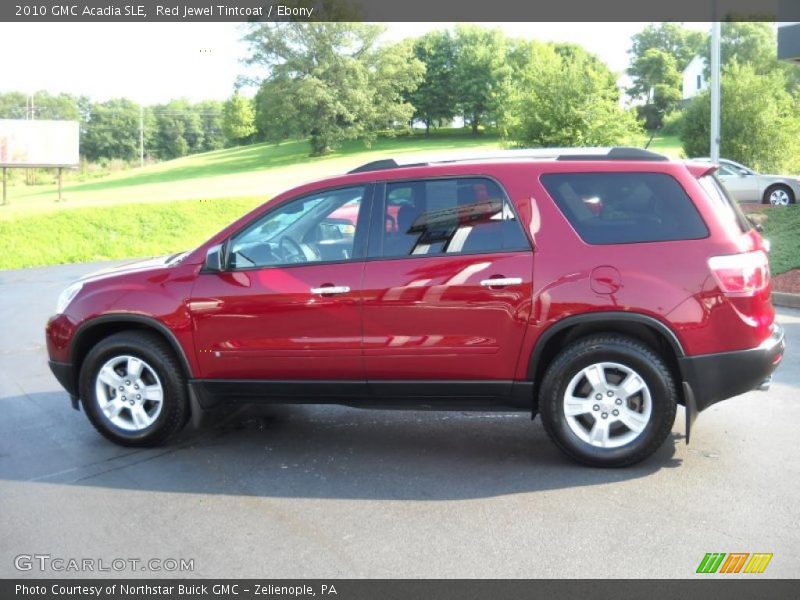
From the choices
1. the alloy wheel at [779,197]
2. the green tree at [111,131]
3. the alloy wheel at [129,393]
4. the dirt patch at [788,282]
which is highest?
the green tree at [111,131]

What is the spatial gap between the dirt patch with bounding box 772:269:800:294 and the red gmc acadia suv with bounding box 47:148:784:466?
289 inches

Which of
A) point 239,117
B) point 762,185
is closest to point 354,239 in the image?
point 762,185

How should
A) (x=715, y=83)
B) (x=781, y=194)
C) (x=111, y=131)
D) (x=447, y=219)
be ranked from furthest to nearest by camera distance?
(x=111, y=131)
(x=781, y=194)
(x=715, y=83)
(x=447, y=219)

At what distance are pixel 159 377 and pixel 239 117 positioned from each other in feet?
313

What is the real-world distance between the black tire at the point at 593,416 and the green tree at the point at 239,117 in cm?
9274

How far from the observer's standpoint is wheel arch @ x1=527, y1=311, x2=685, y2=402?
5305 mm

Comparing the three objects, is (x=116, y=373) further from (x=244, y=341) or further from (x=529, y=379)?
(x=529, y=379)

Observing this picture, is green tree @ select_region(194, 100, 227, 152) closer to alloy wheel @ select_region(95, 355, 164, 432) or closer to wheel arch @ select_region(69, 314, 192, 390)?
wheel arch @ select_region(69, 314, 192, 390)

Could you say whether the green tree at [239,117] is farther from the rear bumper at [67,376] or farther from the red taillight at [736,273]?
the red taillight at [736,273]

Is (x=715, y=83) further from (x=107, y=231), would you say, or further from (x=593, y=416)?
(x=593, y=416)

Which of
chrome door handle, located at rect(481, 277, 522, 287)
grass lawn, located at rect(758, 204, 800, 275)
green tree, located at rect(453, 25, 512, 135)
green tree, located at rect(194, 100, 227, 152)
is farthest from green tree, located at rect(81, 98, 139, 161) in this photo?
chrome door handle, located at rect(481, 277, 522, 287)

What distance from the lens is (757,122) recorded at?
30438 mm

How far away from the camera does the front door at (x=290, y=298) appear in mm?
5723

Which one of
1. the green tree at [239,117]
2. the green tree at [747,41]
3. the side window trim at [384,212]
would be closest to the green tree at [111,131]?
the green tree at [239,117]
